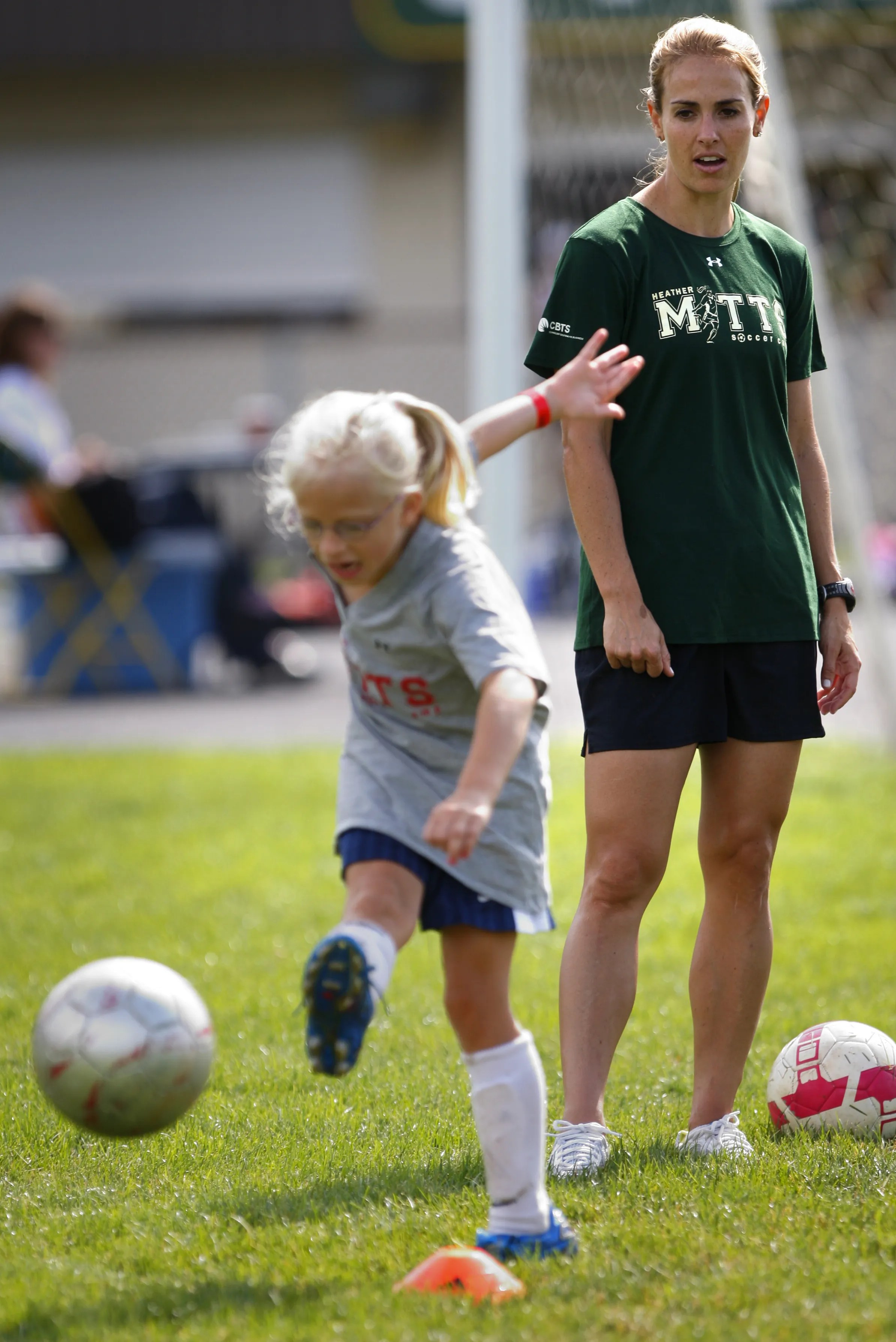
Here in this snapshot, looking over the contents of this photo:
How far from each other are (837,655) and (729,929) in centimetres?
65

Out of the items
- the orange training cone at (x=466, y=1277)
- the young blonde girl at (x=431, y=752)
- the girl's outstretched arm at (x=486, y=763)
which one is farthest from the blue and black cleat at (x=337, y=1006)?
the orange training cone at (x=466, y=1277)

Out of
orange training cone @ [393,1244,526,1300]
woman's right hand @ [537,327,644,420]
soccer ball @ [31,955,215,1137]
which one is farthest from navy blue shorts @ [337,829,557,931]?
woman's right hand @ [537,327,644,420]

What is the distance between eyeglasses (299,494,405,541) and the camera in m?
2.87

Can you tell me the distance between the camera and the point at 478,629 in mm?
2838

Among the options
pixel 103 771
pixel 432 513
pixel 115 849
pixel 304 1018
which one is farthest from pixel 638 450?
pixel 103 771

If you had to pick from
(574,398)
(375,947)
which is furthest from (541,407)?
(375,947)

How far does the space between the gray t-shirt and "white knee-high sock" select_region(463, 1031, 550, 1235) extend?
269mm

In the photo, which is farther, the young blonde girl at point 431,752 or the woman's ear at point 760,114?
the woman's ear at point 760,114

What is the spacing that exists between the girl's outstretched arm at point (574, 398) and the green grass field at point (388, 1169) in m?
1.50

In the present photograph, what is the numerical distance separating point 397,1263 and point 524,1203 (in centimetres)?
27

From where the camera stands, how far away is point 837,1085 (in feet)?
12.1

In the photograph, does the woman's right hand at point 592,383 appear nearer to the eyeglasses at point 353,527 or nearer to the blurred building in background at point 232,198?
the eyeglasses at point 353,527

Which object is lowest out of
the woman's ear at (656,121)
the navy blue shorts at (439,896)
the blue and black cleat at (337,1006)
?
the blue and black cleat at (337,1006)

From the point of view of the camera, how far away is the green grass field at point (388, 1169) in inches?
108
